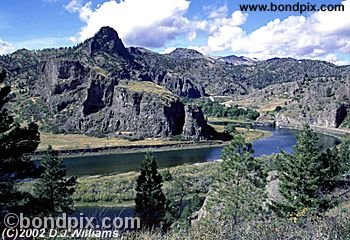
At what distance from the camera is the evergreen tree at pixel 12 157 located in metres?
17.5

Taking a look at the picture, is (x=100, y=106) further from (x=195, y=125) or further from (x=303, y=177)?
(x=303, y=177)

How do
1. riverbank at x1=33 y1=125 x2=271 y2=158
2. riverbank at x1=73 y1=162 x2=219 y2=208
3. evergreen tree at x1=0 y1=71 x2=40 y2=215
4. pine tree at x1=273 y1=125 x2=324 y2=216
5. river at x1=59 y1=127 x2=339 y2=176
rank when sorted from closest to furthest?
1. evergreen tree at x1=0 y1=71 x2=40 y2=215
2. pine tree at x1=273 y1=125 x2=324 y2=216
3. riverbank at x1=73 y1=162 x2=219 y2=208
4. river at x1=59 y1=127 x2=339 y2=176
5. riverbank at x1=33 y1=125 x2=271 y2=158

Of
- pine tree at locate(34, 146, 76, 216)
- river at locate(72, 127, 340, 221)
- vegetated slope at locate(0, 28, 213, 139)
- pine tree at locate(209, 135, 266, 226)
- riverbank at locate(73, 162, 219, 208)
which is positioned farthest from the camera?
vegetated slope at locate(0, 28, 213, 139)

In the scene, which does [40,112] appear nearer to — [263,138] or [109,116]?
[109,116]

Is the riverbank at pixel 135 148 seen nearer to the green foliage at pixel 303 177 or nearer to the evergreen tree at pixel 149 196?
the evergreen tree at pixel 149 196

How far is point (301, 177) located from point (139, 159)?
279 feet

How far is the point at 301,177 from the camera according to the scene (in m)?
23.9

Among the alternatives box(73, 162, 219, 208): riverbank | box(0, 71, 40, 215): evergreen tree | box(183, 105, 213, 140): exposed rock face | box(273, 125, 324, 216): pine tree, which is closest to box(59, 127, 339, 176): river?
box(183, 105, 213, 140): exposed rock face

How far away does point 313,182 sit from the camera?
23.4 metres

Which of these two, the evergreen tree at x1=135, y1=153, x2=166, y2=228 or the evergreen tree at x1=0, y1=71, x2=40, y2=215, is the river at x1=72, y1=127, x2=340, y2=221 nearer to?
the evergreen tree at x1=135, y1=153, x2=166, y2=228

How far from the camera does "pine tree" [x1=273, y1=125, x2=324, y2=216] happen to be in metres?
23.2

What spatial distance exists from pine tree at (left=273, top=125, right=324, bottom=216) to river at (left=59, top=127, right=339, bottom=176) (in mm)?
65617

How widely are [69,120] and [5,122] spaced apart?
152 meters

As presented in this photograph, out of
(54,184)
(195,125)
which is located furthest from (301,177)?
(195,125)
